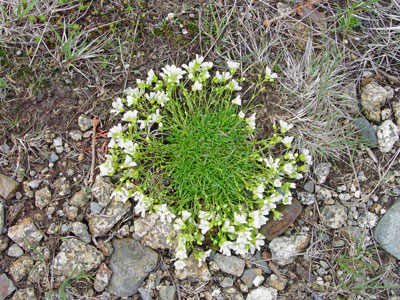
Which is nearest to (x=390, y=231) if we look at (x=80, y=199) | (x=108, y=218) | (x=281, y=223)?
(x=281, y=223)

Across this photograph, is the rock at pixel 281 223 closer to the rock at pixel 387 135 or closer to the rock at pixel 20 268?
the rock at pixel 387 135

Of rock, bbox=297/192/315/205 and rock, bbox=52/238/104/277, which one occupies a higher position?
rock, bbox=297/192/315/205

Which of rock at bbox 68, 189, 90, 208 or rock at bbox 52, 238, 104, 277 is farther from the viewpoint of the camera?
rock at bbox 68, 189, 90, 208

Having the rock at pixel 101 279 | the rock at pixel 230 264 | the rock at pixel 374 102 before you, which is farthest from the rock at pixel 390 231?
the rock at pixel 101 279

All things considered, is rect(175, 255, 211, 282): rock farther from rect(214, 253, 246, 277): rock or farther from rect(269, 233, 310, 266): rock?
rect(269, 233, 310, 266): rock

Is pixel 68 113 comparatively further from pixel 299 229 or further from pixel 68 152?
pixel 299 229

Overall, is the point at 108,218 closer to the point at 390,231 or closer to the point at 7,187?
the point at 7,187

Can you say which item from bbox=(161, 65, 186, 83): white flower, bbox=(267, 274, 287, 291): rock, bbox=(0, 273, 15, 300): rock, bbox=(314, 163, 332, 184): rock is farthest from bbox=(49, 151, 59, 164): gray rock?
bbox=(314, 163, 332, 184): rock
